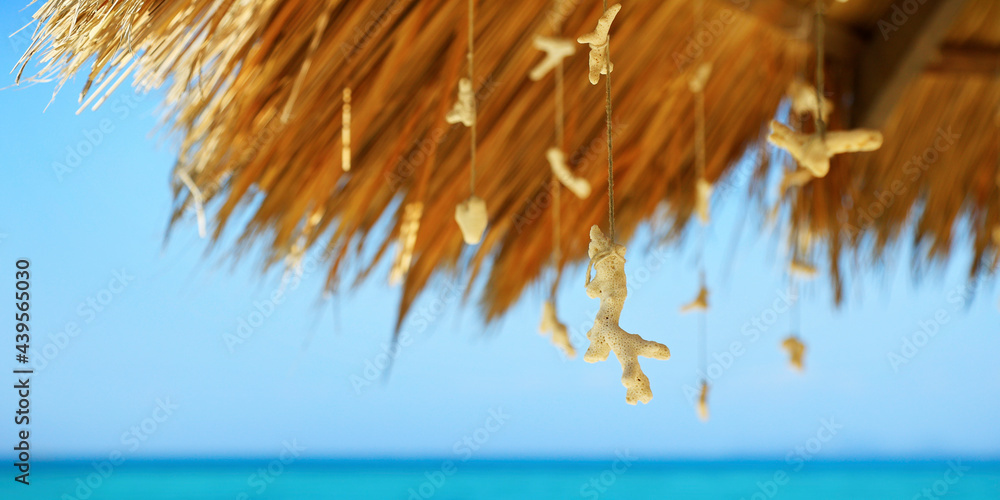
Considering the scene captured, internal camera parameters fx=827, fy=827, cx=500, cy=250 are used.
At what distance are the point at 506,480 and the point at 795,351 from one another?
9263mm

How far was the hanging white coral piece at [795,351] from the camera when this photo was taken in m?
1.61

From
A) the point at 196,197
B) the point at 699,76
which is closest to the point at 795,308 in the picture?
the point at 699,76

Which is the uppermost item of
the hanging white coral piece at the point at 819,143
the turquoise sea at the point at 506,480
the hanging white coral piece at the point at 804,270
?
the turquoise sea at the point at 506,480

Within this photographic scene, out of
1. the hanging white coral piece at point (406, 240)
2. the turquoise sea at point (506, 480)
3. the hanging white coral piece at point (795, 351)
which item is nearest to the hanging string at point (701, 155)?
the hanging white coral piece at point (795, 351)

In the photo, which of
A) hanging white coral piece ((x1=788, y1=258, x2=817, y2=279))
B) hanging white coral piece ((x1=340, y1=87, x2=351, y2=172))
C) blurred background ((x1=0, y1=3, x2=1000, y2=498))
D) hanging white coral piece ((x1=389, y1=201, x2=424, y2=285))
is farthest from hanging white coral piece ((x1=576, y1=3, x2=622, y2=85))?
blurred background ((x1=0, y1=3, x2=1000, y2=498))

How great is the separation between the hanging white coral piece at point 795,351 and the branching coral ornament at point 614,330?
1.12 m

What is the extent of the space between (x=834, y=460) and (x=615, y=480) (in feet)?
16.9

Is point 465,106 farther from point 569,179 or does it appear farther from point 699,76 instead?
point 699,76

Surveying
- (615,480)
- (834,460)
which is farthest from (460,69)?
(834,460)

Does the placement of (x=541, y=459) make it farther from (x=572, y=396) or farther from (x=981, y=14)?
(x=981, y=14)

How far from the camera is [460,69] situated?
4.26ft

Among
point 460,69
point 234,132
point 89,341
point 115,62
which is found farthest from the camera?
point 89,341

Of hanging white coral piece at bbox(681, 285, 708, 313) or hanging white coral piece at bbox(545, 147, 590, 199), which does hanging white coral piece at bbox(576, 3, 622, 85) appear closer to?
hanging white coral piece at bbox(545, 147, 590, 199)

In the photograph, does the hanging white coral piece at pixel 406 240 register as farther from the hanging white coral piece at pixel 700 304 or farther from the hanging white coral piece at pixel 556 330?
the hanging white coral piece at pixel 700 304
